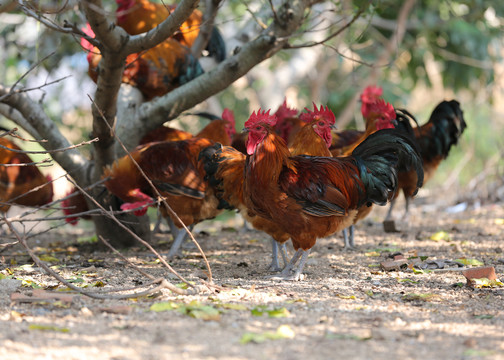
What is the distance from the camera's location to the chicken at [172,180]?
5.51 m

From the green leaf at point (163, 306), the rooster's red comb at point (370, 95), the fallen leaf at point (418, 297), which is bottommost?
the fallen leaf at point (418, 297)

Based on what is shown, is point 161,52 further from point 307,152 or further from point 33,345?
point 33,345

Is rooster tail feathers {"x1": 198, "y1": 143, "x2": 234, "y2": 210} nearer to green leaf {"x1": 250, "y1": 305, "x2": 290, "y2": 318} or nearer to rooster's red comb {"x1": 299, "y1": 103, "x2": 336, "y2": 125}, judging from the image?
rooster's red comb {"x1": 299, "y1": 103, "x2": 336, "y2": 125}

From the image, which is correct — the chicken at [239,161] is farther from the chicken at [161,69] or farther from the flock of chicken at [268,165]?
the chicken at [161,69]

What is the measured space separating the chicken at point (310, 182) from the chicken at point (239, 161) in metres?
0.43

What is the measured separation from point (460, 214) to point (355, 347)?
22.8 feet

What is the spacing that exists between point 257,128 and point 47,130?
97.6 inches

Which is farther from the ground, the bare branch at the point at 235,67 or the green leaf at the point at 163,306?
the bare branch at the point at 235,67

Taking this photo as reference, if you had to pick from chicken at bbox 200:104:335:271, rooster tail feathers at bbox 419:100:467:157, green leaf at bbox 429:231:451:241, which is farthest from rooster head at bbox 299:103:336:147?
rooster tail feathers at bbox 419:100:467:157

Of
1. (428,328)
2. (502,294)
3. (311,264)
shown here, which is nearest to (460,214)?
(311,264)

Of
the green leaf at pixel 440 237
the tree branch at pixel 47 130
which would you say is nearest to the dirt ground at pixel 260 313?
the green leaf at pixel 440 237

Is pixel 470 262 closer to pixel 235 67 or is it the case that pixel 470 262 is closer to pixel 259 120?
pixel 259 120

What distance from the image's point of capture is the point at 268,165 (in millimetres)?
4426

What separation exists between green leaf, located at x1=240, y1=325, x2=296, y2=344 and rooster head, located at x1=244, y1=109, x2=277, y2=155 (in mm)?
2020
